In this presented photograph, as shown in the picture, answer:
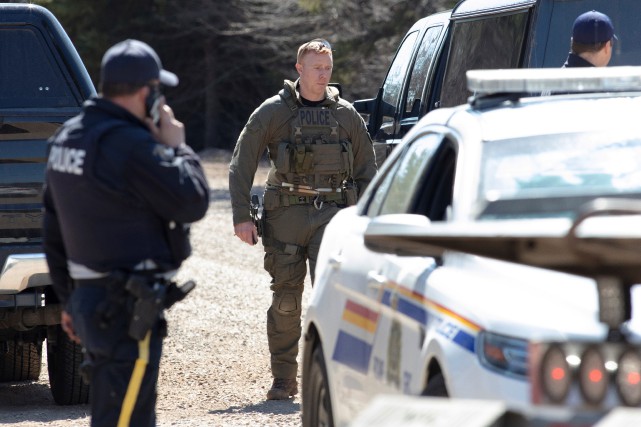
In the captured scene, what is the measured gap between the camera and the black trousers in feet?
16.6

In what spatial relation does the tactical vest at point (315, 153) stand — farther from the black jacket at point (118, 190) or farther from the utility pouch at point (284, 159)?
the black jacket at point (118, 190)

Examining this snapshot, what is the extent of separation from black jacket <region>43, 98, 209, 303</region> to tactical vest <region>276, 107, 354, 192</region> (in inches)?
130

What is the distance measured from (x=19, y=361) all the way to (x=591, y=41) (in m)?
4.49

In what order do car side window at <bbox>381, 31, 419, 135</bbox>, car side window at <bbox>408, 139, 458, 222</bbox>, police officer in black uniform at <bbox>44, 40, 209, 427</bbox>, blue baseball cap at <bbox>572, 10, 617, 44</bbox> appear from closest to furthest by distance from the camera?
police officer in black uniform at <bbox>44, 40, 209, 427</bbox> → car side window at <bbox>408, 139, 458, 222</bbox> → blue baseball cap at <bbox>572, 10, 617, 44</bbox> → car side window at <bbox>381, 31, 419, 135</bbox>

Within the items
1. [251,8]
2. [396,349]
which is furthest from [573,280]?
[251,8]

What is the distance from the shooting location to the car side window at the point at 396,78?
11.6 meters

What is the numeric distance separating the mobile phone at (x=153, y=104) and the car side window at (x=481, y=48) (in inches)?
154

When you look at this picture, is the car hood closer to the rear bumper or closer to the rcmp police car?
the rcmp police car

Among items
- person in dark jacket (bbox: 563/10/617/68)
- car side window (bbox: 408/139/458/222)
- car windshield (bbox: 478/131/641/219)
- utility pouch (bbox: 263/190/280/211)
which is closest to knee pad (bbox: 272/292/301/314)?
utility pouch (bbox: 263/190/280/211)

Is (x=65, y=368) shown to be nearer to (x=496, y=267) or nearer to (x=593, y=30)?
(x=593, y=30)

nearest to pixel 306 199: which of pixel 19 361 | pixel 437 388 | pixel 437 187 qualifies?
pixel 19 361

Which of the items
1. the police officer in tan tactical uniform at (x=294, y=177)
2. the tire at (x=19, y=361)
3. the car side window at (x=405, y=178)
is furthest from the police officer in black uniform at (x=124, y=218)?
the tire at (x=19, y=361)

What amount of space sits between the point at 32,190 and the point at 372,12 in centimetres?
2377

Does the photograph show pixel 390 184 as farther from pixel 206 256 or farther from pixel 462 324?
pixel 206 256
